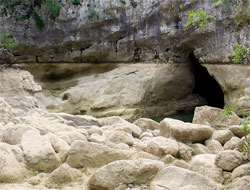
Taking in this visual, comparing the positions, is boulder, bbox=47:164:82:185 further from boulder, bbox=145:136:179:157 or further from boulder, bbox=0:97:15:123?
boulder, bbox=0:97:15:123

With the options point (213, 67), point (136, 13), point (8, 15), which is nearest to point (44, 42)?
point (8, 15)

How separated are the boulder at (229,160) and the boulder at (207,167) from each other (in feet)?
0.19

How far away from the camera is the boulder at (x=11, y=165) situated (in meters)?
2.75

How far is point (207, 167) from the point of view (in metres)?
3.01

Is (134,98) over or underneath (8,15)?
underneath

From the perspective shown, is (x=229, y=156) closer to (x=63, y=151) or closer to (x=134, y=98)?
(x=63, y=151)

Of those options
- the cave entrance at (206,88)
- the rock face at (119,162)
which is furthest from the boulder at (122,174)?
the cave entrance at (206,88)

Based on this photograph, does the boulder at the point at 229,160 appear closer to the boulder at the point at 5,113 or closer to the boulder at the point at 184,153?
the boulder at the point at 184,153

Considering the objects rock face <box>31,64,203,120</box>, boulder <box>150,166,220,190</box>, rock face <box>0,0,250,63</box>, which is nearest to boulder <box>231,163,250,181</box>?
boulder <box>150,166,220,190</box>

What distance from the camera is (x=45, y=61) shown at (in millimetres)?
15477

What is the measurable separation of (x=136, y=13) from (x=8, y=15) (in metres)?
6.51

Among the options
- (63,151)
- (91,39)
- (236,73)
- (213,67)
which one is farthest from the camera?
(91,39)

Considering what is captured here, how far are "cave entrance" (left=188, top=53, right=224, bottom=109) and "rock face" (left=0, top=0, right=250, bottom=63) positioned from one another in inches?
62.5

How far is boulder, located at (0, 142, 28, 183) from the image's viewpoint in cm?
275
